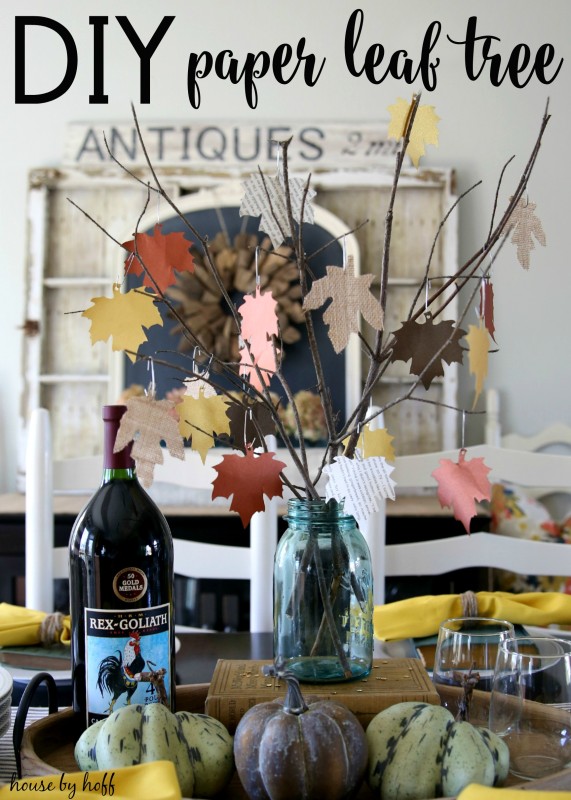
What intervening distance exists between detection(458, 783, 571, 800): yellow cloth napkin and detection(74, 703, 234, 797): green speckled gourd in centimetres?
14

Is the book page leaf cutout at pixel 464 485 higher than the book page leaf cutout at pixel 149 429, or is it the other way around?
the book page leaf cutout at pixel 149 429

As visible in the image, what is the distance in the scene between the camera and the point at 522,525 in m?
2.59

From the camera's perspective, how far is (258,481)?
2.03 feet

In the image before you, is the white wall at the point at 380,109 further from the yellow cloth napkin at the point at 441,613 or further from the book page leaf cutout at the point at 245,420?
the book page leaf cutout at the point at 245,420

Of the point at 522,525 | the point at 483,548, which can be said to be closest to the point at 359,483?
the point at 483,548

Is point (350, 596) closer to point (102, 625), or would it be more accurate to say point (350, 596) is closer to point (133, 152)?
point (102, 625)

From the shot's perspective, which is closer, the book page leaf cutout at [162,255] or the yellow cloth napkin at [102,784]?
the yellow cloth napkin at [102,784]

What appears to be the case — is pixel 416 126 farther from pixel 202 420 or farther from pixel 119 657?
pixel 119 657

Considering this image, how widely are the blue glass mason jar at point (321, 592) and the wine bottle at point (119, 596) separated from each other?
9 centimetres

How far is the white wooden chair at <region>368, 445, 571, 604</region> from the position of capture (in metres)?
1.32

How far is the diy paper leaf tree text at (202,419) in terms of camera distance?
634 millimetres

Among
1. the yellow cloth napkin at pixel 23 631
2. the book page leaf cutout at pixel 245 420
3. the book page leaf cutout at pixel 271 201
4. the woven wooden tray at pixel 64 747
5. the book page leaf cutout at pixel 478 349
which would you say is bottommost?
the yellow cloth napkin at pixel 23 631

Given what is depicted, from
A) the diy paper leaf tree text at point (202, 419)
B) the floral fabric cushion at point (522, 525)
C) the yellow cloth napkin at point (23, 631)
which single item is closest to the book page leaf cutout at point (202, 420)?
the diy paper leaf tree text at point (202, 419)

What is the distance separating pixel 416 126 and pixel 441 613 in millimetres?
583
